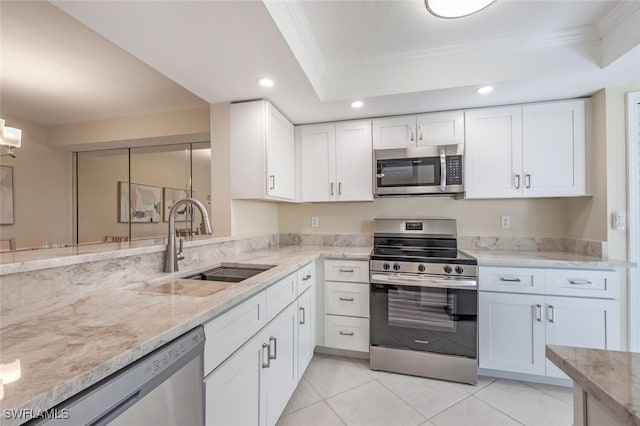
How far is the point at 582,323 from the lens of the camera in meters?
1.92

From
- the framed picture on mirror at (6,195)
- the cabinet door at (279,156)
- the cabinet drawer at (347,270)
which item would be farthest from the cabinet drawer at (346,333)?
the framed picture on mirror at (6,195)

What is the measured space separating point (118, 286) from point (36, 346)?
2.19 feet

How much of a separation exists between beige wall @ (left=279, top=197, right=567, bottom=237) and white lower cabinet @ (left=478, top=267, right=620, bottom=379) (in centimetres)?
68

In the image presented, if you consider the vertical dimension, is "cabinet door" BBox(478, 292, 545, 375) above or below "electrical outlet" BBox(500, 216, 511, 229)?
below

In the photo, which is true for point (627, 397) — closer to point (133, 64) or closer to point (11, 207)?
point (133, 64)

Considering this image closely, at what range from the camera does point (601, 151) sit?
209 cm

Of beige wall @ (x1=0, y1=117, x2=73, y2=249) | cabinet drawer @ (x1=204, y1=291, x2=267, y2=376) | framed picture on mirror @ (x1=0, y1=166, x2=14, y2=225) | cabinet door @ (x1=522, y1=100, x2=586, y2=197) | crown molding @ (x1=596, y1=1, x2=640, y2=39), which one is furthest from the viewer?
beige wall @ (x1=0, y1=117, x2=73, y2=249)

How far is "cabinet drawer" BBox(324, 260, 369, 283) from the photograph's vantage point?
232 centimetres

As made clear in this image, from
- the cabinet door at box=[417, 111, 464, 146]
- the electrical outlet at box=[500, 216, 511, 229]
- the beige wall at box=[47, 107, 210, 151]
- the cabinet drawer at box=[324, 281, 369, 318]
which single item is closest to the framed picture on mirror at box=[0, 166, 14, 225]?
the beige wall at box=[47, 107, 210, 151]

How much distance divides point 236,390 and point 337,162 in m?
2.09

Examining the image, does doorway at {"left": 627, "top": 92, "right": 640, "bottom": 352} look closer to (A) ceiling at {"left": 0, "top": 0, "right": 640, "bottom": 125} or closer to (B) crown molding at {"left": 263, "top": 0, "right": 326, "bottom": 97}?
(A) ceiling at {"left": 0, "top": 0, "right": 640, "bottom": 125}

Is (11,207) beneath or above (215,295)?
above

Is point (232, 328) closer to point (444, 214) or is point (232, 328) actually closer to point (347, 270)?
point (347, 270)

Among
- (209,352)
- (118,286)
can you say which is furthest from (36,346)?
(118,286)
